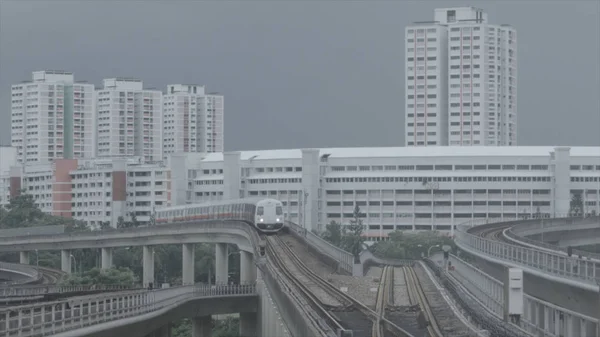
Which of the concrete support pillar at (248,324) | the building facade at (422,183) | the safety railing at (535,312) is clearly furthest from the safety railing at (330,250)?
the building facade at (422,183)

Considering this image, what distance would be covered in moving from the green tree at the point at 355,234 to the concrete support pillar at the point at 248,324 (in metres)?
58.9

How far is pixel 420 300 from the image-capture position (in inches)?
2026

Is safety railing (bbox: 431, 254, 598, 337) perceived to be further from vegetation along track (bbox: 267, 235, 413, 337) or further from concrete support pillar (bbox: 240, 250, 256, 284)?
concrete support pillar (bbox: 240, 250, 256, 284)

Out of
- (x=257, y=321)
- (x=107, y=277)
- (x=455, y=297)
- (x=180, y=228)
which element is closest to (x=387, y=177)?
(x=180, y=228)

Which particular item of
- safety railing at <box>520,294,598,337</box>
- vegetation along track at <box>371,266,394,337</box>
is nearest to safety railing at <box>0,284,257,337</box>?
vegetation along track at <box>371,266,394,337</box>

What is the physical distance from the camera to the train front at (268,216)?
98375mm

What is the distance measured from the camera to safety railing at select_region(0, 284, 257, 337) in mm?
29872

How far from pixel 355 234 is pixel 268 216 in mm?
53640

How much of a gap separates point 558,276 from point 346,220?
442 ft

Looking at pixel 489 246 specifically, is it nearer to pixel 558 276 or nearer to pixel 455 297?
Result: pixel 455 297

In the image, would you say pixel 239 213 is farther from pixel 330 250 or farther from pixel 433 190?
pixel 433 190

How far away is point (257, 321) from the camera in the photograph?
230 ft

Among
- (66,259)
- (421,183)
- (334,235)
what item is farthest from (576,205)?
(66,259)

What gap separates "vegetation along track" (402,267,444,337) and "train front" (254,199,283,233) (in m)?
19.2
